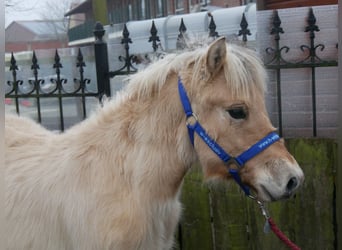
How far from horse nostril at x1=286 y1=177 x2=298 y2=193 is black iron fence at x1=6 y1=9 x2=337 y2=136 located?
167cm

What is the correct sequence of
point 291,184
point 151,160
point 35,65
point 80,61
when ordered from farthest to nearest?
point 35,65 < point 80,61 < point 151,160 < point 291,184

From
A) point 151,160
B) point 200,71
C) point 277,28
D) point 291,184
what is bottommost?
point 291,184

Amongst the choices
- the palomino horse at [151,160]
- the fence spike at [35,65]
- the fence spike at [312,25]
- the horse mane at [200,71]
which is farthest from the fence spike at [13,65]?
the fence spike at [312,25]

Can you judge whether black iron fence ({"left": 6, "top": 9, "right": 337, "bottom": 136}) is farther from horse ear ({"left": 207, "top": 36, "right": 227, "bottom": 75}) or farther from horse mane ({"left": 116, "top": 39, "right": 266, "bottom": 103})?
horse ear ({"left": 207, "top": 36, "right": 227, "bottom": 75})

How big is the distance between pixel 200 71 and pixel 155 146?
48cm

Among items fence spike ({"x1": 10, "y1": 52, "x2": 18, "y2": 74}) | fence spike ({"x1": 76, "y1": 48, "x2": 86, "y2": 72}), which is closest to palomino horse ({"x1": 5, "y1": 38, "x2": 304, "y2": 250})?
fence spike ({"x1": 76, "y1": 48, "x2": 86, "y2": 72})

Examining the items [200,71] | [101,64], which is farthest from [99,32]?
[200,71]

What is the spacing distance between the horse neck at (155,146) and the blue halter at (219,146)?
0.16 ft

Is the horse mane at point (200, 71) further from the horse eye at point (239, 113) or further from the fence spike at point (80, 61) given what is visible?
the fence spike at point (80, 61)

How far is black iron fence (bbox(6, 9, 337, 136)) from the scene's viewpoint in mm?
3988

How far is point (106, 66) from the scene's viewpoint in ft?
14.4

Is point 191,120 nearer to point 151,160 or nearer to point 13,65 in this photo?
point 151,160

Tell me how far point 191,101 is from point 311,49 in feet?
5.67

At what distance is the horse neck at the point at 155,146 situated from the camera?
2.64 metres
